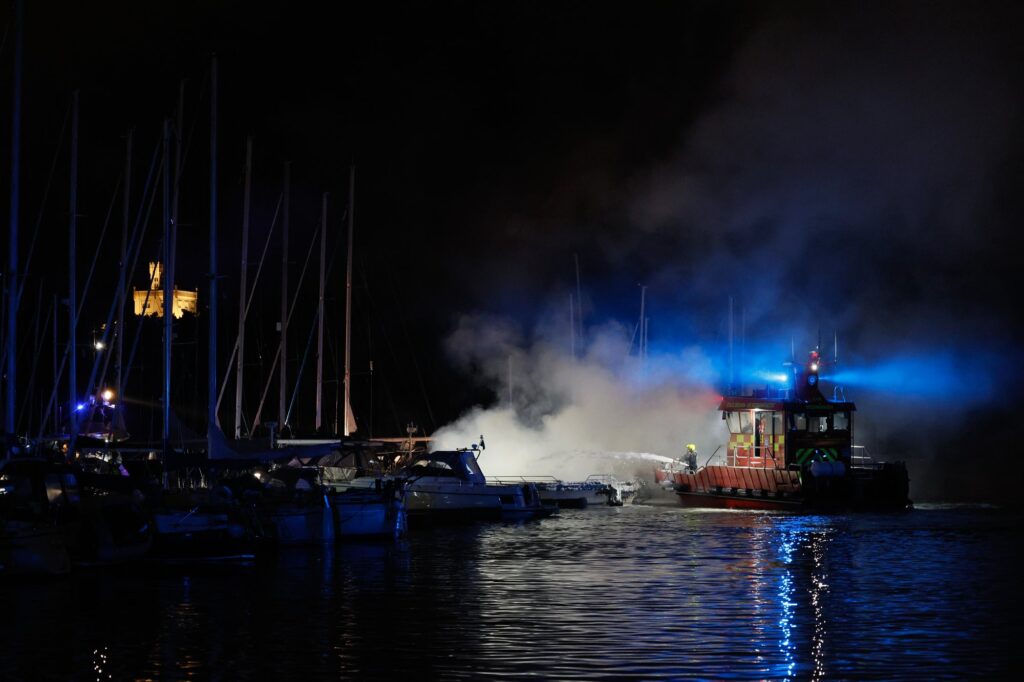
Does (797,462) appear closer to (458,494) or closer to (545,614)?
(458,494)

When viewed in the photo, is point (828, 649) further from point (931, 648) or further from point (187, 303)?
point (187, 303)

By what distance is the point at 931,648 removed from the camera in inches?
973

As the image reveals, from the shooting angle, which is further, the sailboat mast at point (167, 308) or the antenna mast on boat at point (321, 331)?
the antenna mast on boat at point (321, 331)

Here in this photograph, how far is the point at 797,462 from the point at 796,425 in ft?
6.16

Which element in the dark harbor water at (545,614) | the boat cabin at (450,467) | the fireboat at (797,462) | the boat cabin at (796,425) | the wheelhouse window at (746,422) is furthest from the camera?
the wheelhouse window at (746,422)

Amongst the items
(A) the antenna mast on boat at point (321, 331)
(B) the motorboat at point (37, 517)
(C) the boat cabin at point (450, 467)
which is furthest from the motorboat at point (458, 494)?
(B) the motorboat at point (37, 517)

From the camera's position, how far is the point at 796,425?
2618 inches

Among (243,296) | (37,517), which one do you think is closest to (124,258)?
(243,296)

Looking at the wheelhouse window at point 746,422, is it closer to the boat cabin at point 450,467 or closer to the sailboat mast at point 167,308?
the boat cabin at point 450,467

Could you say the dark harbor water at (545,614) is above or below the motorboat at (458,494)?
below

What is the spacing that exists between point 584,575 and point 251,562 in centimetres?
1107

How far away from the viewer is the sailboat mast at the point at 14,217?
39.9 m

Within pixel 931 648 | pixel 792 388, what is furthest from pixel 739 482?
pixel 931 648

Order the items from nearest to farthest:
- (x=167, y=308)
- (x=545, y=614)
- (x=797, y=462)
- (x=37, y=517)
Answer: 1. (x=545, y=614)
2. (x=37, y=517)
3. (x=167, y=308)
4. (x=797, y=462)
